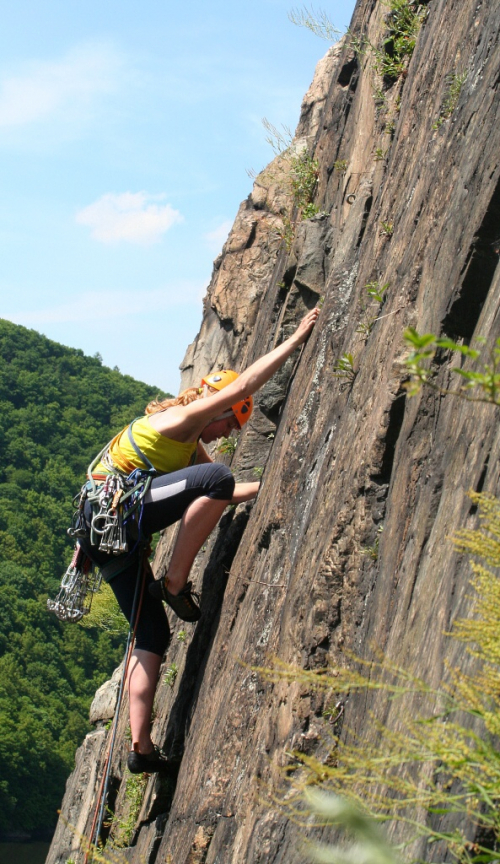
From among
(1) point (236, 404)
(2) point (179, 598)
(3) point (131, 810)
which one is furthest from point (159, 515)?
(3) point (131, 810)

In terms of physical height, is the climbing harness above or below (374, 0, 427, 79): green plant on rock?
below

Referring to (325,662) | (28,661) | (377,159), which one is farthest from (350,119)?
(28,661)

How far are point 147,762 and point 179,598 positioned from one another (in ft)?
3.36

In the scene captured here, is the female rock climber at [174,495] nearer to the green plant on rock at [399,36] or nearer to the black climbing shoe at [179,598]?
the black climbing shoe at [179,598]

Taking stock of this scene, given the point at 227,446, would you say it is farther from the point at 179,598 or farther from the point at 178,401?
the point at 179,598

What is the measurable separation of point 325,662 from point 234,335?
581 centimetres

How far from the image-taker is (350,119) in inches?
292

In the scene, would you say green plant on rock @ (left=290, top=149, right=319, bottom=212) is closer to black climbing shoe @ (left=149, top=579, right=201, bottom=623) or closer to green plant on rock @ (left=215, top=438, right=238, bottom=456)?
green plant on rock @ (left=215, top=438, right=238, bottom=456)

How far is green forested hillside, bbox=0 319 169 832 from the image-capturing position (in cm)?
5428

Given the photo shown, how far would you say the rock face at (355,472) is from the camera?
138 inches

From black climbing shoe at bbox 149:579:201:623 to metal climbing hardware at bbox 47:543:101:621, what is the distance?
0.73 meters

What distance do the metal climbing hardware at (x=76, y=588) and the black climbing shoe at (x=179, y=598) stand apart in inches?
28.6

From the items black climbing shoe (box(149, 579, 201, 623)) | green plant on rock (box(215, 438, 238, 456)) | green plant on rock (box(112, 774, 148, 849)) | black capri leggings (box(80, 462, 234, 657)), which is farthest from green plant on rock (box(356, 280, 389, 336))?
green plant on rock (box(112, 774, 148, 849))

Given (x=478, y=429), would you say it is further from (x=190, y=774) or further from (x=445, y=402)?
(x=190, y=774)
